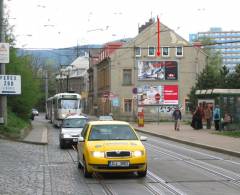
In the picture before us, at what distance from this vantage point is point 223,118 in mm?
35906

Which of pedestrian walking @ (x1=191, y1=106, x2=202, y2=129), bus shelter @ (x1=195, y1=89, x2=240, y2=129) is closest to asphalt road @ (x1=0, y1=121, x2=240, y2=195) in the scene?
bus shelter @ (x1=195, y1=89, x2=240, y2=129)

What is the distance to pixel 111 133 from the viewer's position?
50.5 feet

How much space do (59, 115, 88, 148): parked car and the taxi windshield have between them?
9666mm

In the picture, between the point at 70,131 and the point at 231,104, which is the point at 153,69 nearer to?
the point at 231,104

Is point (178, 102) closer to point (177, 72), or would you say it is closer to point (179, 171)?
point (177, 72)

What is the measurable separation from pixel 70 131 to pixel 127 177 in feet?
38.6

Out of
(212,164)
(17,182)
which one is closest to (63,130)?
(212,164)

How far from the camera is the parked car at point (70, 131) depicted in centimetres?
2522

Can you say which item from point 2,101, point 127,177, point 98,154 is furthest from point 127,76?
point 98,154

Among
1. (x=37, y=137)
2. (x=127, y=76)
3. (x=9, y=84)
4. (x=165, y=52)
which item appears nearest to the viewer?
(x=9, y=84)

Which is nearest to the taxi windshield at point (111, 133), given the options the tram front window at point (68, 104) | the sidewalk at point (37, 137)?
the sidewalk at point (37, 137)

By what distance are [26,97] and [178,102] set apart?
35263 mm

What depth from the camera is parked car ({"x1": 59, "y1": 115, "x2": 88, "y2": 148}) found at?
82.7 feet

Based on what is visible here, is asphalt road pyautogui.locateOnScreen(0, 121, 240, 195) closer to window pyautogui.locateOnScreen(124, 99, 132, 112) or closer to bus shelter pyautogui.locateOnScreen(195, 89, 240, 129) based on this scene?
bus shelter pyautogui.locateOnScreen(195, 89, 240, 129)
